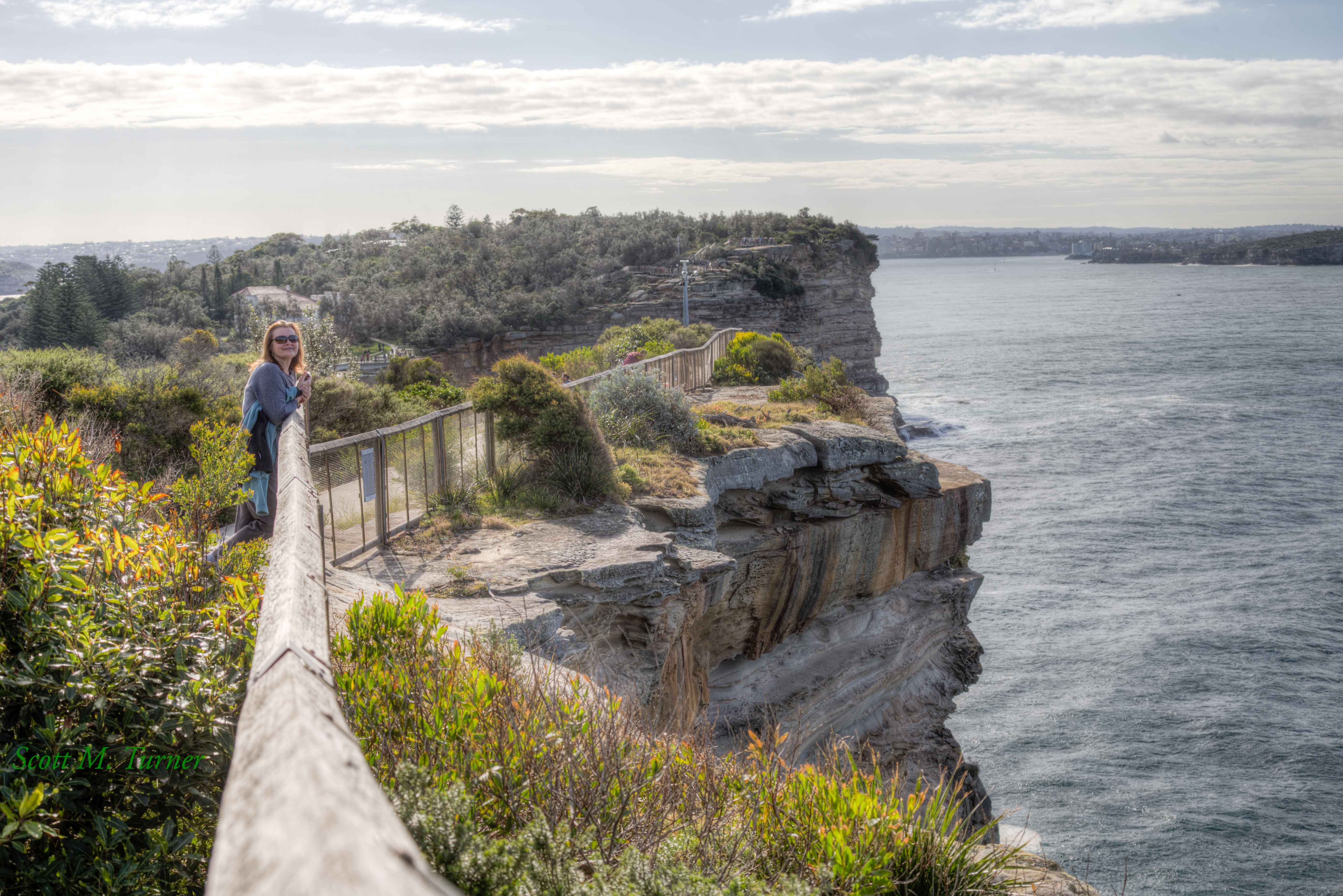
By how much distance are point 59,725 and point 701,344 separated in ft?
82.4

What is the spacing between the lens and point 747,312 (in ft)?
155

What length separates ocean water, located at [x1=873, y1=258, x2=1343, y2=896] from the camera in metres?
20.7

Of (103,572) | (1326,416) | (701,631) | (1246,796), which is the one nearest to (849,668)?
(701,631)

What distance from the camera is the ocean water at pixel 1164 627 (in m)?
20.7

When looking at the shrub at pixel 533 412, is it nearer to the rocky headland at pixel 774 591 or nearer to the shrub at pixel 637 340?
the rocky headland at pixel 774 591

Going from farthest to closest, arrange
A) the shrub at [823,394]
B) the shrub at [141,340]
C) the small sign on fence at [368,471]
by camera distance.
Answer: the shrub at [141,340]
the shrub at [823,394]
the small sign on fence at [368,471]

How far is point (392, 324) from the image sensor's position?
161 ft

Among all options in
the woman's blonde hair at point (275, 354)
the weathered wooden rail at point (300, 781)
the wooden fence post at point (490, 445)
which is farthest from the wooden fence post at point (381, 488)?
the weathered wooden rail at point (300, 781)

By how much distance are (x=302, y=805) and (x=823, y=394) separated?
19090 millimetres

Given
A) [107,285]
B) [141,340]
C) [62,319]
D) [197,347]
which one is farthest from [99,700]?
[107,285]

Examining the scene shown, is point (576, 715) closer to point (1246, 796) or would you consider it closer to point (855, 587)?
point (855, 587)

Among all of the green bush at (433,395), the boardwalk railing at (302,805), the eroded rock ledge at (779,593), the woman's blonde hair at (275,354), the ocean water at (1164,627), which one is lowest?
the ocean water at (1164,627)

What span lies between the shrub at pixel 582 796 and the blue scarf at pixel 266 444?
4.02 ft

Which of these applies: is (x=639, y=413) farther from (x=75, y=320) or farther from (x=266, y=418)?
(x=75, y=320)
